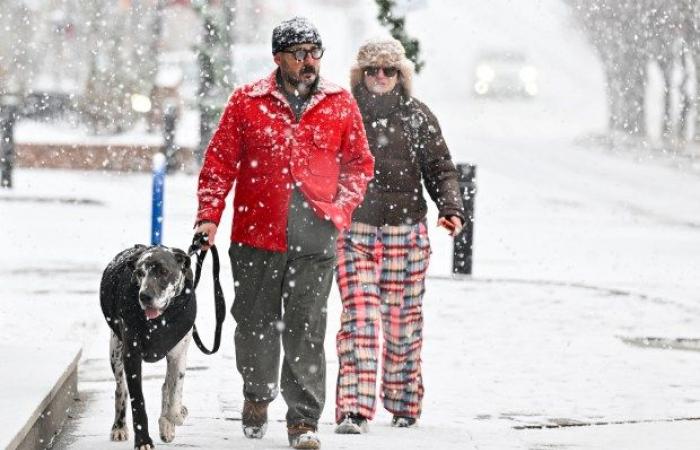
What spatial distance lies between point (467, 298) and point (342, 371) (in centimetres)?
581

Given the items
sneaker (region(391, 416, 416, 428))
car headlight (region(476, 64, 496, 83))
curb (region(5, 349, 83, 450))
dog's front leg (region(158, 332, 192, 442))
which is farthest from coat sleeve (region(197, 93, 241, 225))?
car headlight (region(476, 64, 496, 83))

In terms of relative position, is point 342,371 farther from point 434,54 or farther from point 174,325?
point 434,54

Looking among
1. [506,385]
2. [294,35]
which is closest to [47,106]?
[506,385]

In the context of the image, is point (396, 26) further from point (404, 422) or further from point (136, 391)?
point (136, 391)

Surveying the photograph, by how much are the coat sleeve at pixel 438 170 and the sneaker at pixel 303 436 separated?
1.41m

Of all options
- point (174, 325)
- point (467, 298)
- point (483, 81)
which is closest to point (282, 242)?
point (174, 325)

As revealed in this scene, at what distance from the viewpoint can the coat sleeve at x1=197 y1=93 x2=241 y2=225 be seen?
6867mm

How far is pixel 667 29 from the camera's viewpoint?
37.7 m

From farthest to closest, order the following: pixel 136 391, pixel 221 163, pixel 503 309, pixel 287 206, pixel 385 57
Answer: pixel 503 309 → pixel 385 57 → pixel 221 163 → pixel 287 206 → pixel 136 391

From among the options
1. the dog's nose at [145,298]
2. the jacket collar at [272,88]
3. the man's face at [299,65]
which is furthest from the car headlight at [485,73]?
the dog's nose at [145,298]

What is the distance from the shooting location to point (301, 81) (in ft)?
22.3

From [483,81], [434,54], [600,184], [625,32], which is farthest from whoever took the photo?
[434,54]

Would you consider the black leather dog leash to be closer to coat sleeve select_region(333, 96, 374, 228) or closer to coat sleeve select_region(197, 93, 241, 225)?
coat sleeve select_region(197, 93, 241, 225)

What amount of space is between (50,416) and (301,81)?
1780 millimetres
